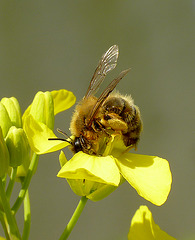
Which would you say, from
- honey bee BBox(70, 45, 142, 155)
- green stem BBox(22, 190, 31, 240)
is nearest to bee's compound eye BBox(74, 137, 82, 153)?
honey bee BBox(70, 45, 142, 155)

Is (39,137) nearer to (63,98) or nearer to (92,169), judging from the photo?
(92,169)

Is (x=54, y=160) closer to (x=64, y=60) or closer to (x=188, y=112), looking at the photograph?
(x=64, y=60)

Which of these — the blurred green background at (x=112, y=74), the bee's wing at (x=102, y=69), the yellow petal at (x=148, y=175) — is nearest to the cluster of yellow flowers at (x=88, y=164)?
the yellow petal at (x=148, y=175)

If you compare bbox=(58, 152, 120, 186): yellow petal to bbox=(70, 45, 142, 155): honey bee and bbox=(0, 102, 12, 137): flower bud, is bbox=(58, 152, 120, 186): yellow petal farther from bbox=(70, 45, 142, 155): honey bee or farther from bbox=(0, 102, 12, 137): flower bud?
bbox=(0, 102, 12, 137): flower bud

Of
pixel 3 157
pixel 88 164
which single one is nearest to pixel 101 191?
pixel 88 164

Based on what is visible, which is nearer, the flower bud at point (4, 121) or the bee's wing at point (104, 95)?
the bee's wing at point (104, 95)

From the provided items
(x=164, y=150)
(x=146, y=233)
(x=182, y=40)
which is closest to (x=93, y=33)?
(x=182, y=40)

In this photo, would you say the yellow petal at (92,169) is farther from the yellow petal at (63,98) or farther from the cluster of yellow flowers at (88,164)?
the yellow petal at (63,98)
